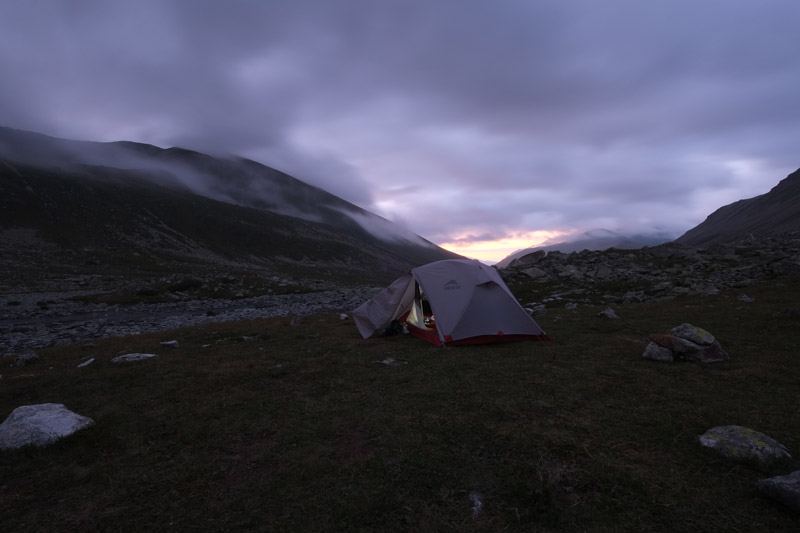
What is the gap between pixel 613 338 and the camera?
38.8 ft

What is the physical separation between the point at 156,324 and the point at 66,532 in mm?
22065

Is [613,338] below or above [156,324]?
above

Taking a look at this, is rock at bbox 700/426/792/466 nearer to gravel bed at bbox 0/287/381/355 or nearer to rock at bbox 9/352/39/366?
rock at bbox 9/352/39/366

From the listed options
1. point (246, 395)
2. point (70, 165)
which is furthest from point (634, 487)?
point (70, 165)

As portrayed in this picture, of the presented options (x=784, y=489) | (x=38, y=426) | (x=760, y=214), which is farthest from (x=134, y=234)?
(x=760, y=214)

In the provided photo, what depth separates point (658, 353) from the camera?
30.5 feet

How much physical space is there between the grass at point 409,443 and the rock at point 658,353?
411 millimetres

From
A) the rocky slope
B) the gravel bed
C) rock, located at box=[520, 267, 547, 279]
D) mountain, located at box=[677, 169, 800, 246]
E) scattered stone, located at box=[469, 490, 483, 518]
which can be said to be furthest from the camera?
mountain, located at box=[677, 169, 800, 246]

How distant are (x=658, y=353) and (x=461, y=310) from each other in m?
5.20

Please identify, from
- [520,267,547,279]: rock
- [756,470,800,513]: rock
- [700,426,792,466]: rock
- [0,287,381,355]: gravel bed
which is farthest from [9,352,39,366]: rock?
[520,267,547,279]: rock

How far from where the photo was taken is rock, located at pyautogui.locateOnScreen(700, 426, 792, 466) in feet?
15.5

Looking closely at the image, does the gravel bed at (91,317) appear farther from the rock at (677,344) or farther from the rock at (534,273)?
the rock at (677,344)

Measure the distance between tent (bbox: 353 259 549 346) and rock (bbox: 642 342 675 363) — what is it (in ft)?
Result: 9.62

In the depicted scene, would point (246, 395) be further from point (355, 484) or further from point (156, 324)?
point (156, 324)
